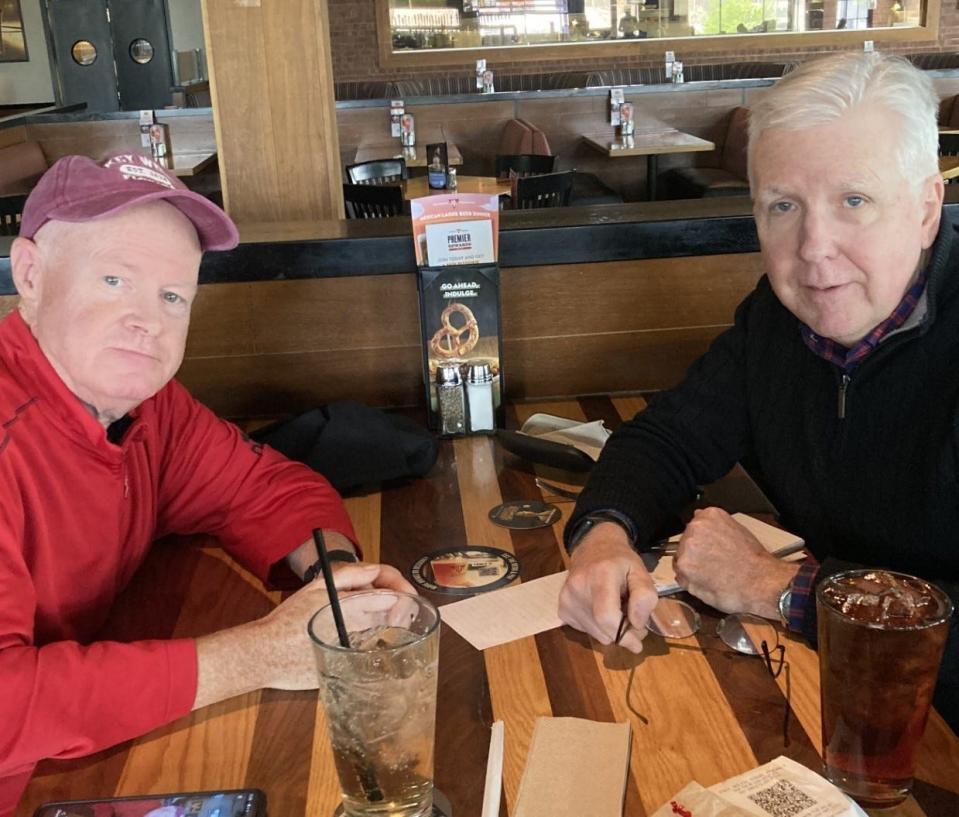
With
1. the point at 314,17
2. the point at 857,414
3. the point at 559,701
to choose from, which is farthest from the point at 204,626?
the point at 314,17

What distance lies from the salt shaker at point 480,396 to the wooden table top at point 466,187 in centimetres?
333

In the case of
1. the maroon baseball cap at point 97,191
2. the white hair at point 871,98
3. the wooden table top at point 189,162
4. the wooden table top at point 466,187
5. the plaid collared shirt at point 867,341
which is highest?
the white hair at point 871,98

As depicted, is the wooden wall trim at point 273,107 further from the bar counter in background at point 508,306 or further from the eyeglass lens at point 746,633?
the eyeglass lens at point 746,633

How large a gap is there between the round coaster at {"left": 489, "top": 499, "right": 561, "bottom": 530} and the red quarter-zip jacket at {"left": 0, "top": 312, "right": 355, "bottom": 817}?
0.79ft

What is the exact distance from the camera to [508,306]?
222cm

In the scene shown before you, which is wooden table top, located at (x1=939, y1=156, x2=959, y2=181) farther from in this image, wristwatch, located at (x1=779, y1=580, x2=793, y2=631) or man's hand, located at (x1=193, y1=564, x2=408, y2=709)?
man's hand, located at (x1=193, y1=564, x2=408, y2=709)

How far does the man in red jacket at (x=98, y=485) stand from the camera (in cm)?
108

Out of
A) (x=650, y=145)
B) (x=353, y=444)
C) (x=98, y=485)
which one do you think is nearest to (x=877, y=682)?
(x=98, y=485)

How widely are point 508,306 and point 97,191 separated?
43.1 inches

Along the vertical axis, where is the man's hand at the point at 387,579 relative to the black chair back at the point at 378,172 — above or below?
below

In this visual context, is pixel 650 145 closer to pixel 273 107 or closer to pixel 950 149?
pixel 950 149

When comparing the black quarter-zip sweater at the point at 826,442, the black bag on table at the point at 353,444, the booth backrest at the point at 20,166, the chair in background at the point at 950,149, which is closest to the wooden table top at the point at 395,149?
the booth backrest at the point at 20,166

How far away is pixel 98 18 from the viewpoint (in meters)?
12.2

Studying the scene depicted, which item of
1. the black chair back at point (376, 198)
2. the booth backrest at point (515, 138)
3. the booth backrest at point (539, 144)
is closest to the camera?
the black chair back at point (376, 198)
